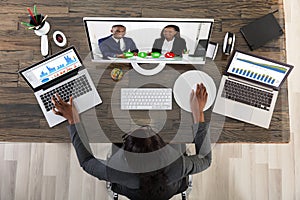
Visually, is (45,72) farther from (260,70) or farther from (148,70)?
(260,70)

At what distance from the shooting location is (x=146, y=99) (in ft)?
6.38

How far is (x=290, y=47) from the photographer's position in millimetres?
2760

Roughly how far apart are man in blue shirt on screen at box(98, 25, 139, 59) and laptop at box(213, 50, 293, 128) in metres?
0.51

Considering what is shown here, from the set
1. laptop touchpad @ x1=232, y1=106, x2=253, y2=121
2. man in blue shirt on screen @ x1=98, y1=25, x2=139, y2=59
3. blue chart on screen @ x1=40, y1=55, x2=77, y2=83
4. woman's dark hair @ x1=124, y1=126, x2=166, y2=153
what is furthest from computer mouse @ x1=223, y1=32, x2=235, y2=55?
blue chart on screen @ x1=40, y1=55, x2=77, y2=83

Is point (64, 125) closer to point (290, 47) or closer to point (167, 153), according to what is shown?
point (167, 153)

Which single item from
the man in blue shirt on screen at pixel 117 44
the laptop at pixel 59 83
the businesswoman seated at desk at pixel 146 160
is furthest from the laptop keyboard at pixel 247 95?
the laptop at pixel 59 83

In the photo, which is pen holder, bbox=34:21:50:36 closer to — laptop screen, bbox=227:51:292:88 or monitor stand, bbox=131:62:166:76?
monitor stand, bbox=131:62:166:76

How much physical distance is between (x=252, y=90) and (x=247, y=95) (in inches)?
1.4

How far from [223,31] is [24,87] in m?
1.05

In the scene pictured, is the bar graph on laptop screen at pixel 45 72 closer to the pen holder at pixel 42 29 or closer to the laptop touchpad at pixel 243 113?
the pen holder at pixel 42 29

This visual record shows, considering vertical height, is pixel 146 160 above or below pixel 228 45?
below

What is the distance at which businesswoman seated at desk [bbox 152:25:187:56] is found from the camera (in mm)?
1714

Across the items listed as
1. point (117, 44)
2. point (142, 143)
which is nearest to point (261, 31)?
point (117, 44)

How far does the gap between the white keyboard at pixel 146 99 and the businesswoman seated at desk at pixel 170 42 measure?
0.69ft
